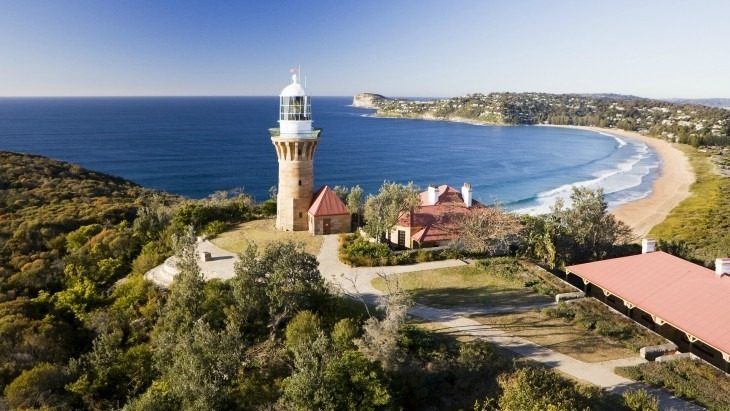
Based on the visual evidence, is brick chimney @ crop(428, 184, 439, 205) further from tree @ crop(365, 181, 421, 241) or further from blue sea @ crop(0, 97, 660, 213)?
blue sea @ crop(0, 97, 660, 213)

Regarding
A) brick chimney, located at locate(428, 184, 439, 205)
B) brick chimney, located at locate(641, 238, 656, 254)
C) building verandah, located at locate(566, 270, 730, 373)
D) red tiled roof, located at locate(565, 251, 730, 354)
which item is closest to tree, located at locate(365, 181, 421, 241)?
brick chimney, located at locate(428, 184, 439, 205)

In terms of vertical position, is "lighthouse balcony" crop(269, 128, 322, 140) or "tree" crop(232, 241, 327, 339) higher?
"lighthouse balcony" crop(269, 128, 322, 140)

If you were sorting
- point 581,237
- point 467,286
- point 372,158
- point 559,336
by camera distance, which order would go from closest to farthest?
point 559,336, point 467,286, point 581,237, point 372,158

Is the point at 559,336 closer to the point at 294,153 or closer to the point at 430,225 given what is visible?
the point at 430,225

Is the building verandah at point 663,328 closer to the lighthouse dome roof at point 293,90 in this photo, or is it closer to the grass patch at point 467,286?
the grass patch at point 467,286

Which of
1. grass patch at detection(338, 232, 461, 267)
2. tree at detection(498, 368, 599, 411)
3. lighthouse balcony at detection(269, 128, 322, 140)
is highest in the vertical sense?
lighthouse balcony at detection(269, 128, 322, 140)

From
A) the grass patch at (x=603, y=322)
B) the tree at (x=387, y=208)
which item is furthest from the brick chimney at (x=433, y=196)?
the grass patch at (x=603, y=322)

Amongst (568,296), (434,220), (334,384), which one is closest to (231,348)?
(334,384)
